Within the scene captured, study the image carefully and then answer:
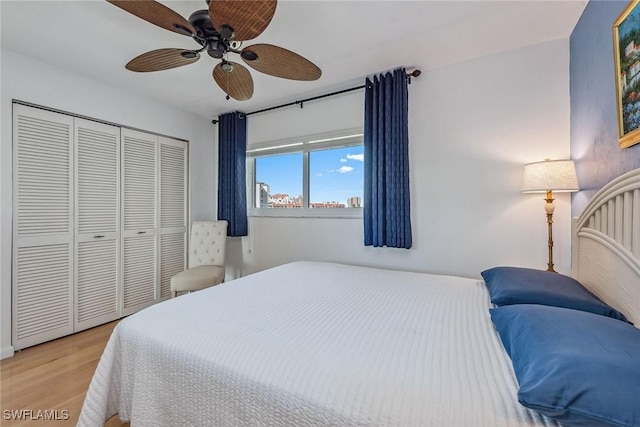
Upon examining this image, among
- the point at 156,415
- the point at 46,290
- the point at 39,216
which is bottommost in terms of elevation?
the point at 156,415

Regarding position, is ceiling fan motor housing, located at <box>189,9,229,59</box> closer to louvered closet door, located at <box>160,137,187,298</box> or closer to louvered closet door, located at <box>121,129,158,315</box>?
louvered closet door, located at <box>121,129,158,315</box>

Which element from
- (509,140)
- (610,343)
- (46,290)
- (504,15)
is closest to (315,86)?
(504,15)

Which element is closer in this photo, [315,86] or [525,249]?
[525,249]

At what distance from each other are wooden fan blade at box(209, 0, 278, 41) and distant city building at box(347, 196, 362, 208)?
6.05ft

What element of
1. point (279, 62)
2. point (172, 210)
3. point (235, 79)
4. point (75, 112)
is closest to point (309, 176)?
point (235, 79)

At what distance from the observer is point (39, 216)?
2.31m

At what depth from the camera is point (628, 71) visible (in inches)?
48.9

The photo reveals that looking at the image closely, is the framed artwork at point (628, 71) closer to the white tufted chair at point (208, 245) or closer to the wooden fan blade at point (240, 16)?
the wooden fan blade at point (240, 16)

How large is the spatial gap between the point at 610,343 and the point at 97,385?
6.27 feet

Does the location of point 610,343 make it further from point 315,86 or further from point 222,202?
point 222,202

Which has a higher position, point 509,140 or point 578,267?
point 509,140

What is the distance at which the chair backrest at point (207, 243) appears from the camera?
3322mm

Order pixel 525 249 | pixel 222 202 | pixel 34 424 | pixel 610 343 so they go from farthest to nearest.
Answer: pixel 222 202 → pixel 525 249 → pixel 34 424 → pixel 610 343

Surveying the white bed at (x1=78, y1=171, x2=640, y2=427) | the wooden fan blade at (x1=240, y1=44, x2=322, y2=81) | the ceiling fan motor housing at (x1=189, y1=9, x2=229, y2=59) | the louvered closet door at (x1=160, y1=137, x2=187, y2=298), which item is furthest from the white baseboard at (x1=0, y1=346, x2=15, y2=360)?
the wooden fan blade at (x1=240, y1=44, x2=322, y2=81)
